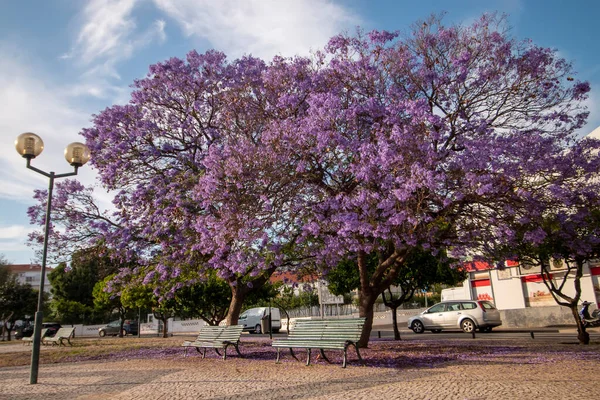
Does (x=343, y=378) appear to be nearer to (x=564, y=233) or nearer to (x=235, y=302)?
(x=564, y=233)

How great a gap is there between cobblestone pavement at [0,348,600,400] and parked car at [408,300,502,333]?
11924 mm

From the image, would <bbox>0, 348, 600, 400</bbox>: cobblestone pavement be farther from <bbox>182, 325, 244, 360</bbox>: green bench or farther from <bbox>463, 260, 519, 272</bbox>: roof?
<bbox>463, 260, 519, 272</bbox>: roof

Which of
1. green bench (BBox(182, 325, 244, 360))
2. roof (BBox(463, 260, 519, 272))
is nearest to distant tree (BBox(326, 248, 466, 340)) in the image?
roof (BBox(463, 260, 519, 272))

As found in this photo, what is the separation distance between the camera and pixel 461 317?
68.2ft

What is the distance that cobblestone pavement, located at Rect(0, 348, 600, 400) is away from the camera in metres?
6.23

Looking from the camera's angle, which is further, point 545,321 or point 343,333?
point 545,321

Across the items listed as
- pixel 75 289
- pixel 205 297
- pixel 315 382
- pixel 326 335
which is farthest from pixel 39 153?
pixel 75 289

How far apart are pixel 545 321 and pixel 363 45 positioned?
1834 centimetres

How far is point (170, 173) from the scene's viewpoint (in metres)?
13.6

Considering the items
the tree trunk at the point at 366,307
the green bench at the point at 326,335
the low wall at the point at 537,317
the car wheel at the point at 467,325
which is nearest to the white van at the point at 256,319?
the car wheel at the point at 467,325

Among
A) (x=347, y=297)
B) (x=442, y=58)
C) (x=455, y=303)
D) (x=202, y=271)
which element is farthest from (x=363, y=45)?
(x=347, y=297)

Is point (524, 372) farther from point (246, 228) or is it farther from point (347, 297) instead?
point (347, 297)

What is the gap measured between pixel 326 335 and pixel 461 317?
44.2 feet

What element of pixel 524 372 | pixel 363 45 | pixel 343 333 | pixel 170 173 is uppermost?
pixel 363 45
